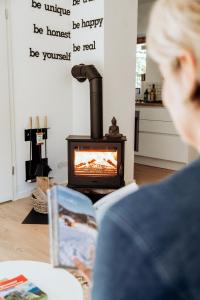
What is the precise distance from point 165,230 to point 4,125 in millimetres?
3162

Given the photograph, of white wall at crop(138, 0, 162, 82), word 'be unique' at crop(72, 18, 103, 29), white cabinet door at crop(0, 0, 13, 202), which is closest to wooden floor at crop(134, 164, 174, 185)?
white wall at crop(138, 0, 162, 82)

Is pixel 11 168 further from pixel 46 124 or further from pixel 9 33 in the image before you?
pixel 9 33

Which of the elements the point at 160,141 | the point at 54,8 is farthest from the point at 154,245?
the point at 160,141

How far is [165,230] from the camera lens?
44 centimetres

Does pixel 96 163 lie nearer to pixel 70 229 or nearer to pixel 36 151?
pixel 36 151

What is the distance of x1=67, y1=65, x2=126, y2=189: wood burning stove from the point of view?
327cm

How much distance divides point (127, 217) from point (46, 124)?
3.36 metres

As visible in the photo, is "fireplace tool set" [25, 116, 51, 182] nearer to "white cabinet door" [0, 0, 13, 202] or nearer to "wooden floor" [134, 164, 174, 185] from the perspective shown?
→ "white cabinet door" [0, 0, 13, 202]

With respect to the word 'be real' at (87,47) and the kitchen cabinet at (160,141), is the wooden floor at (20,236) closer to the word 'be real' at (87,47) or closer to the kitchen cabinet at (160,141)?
the word 'be real' at (87,47)

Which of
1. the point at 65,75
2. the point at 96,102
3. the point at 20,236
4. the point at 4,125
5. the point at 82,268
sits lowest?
the point at 20,236

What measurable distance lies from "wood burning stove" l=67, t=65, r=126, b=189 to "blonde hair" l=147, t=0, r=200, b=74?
269 centimetres

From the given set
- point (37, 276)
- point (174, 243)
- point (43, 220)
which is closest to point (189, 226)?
point (174, 243)

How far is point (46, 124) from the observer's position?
3.74 meters

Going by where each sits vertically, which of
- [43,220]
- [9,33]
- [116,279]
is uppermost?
[9,33]
